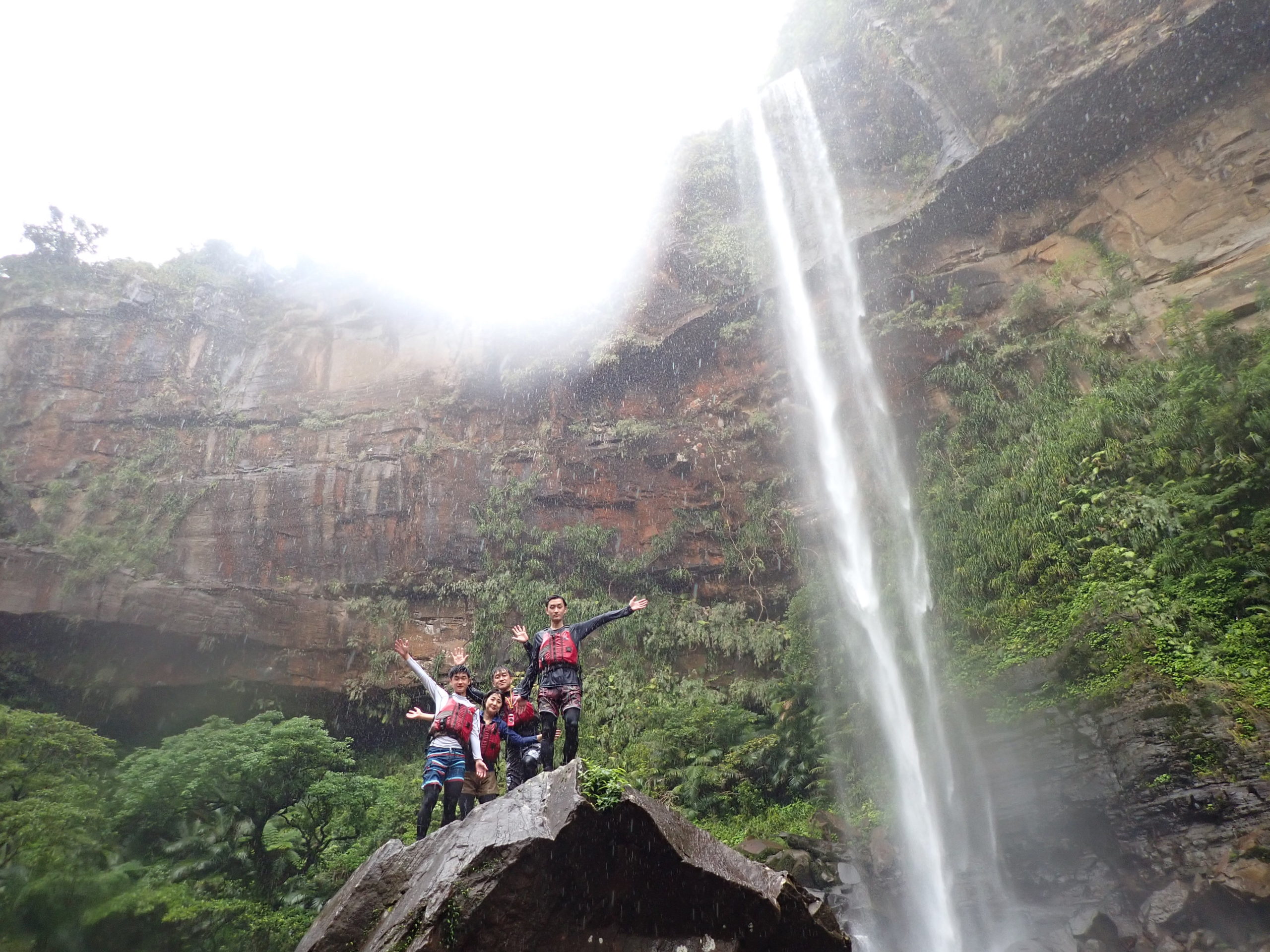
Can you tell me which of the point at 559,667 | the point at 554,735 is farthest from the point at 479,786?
the point at 559,667

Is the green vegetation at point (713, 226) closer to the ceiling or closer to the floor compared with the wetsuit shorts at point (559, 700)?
closer to the ceiling

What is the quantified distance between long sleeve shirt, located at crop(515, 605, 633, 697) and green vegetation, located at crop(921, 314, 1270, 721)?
18.2 ft

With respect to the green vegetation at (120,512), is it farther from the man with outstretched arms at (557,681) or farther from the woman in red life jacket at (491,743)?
the man with outstretched arms at (557,681)

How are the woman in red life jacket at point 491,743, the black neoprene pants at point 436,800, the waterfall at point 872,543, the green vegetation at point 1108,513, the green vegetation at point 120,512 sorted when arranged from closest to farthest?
1. the black neoprene pants at point 436,800
2. the woman in red life jacket at point 491,743
3. the green vegetation at point 1108,513
4. the waterfall at point 872,543
5. the green vegetation at point 120,512

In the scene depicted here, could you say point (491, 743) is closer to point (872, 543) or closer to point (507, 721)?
point (507, 721)

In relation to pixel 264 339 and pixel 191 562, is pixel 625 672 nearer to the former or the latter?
pixel 191 562

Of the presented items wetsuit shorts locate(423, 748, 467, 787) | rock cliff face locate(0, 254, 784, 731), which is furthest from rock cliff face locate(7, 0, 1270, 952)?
wetsuit shorts locate(423, 748, 467, 787)

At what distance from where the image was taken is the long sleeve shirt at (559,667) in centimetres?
493

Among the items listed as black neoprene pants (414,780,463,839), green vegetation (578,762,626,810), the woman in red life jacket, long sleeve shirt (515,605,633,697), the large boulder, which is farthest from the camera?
the woman in red life jacket

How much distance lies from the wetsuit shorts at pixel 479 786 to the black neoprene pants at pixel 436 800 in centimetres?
8

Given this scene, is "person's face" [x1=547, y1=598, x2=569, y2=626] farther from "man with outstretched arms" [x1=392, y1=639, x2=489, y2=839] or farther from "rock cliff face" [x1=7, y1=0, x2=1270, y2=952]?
"rock cliff face" [x1=7, y1=0, x2=1270, y2=952]

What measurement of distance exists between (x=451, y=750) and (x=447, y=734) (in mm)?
111

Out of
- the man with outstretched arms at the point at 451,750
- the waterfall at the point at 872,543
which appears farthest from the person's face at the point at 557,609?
the waterfall at the point at 872,543

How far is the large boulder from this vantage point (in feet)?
10.9
